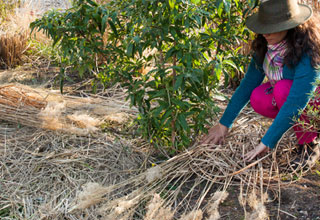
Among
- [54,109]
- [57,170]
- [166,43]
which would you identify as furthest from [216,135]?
[54,109]

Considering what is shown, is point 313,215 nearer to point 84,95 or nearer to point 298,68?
point 298,68

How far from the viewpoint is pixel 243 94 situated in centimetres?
220

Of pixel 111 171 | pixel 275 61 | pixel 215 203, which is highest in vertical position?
pixel 275 61

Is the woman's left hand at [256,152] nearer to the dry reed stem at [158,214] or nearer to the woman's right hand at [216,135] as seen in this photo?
the woman's right hand at [216,135]

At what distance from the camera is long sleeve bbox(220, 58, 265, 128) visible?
7.06ft

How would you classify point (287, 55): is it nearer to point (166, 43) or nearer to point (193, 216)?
point (166, 43)

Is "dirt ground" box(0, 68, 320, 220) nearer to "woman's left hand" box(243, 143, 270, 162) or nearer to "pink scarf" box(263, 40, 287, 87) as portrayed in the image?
"woman's left hand" box(243, 143, 270, 162)

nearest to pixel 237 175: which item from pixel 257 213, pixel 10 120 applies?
pixel 257 213

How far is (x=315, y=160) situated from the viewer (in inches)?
82.9

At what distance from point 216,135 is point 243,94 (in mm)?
272

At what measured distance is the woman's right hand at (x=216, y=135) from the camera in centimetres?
217

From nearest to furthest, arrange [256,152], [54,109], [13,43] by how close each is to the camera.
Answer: [256,152], [54,109], [13,43]

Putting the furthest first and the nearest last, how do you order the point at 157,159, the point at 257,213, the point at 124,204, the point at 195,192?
1. the point at 157,159
2. the point at 195,192
3. the point at 124,204
4. the point at 257,213

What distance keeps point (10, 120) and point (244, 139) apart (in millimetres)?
1560
